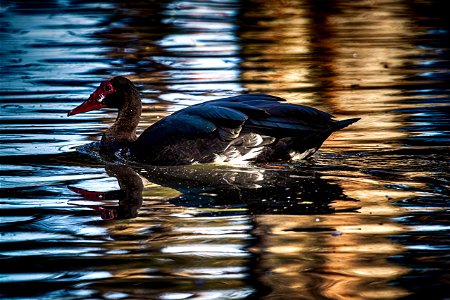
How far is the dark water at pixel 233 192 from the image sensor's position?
588 cm

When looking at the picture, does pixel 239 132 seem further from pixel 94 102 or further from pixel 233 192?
pixel 94 102

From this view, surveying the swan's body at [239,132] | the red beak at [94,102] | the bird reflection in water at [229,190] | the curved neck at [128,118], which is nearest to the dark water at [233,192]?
the bird reflection in water at [229,190]

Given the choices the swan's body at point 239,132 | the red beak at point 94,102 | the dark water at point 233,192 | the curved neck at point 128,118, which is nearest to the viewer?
the dark water at point 233,192

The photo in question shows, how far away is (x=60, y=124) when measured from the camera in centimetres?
1153

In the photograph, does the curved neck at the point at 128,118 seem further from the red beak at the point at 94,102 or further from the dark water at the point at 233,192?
the dark water at the point at 233,192

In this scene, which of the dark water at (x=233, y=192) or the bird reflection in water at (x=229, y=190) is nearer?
the dark water at (x=233, y=192)

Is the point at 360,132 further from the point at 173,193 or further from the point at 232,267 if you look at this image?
the point at 232,267

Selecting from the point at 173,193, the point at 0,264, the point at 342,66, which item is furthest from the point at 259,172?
the point at 342,66

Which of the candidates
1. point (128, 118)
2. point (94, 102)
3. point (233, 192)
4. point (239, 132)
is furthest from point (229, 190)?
point (94, 102)

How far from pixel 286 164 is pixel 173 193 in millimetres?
1360

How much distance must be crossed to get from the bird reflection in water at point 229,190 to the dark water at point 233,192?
21 millimetres

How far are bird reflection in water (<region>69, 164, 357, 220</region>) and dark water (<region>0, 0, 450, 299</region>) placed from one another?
0.07 feet

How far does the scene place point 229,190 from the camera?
8195mm

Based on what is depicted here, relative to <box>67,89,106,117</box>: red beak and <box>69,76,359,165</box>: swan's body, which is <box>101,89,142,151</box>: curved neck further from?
<box>69,76,359,165</box>: swan's body
